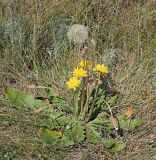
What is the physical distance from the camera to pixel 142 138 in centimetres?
269

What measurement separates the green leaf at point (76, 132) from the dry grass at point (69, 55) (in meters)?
0.07

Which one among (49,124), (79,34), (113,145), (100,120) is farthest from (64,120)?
(79,34)

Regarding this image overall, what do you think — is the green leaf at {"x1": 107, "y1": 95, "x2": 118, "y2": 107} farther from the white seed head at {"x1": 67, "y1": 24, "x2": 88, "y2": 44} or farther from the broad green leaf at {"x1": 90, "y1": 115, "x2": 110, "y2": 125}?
the white seed head at {"x1": 67, "y1": 24, "x2": 88, "y2": 44}

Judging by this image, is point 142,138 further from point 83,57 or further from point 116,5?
point 116,5

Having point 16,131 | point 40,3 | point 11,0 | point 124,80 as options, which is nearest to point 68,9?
point 40,3

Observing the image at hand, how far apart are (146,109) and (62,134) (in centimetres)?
60

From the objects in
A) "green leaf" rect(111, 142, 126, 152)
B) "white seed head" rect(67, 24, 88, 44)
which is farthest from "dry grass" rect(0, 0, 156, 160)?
"white seed head" rect(67, 24, 88, 44)

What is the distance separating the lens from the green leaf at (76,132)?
259cm

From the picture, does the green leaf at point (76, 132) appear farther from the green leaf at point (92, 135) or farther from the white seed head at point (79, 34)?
the white seed head at point (79, 34)

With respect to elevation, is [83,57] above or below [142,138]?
above

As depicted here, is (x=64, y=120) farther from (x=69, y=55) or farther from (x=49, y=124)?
(x=69, y=55)

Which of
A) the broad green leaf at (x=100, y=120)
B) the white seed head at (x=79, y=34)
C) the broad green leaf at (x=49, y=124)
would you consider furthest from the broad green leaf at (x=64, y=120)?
the white seed head at (x=79, y=34)

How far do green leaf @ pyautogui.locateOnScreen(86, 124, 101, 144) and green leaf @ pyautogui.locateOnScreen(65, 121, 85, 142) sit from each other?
0.03m

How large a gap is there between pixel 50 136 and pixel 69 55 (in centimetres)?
78
